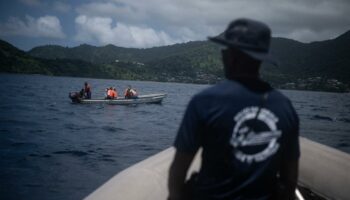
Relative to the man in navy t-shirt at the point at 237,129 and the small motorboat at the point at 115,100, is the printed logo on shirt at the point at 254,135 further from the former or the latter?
the small motorboat at the point at 115,100

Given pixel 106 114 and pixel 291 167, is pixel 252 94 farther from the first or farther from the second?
pixel 106 114

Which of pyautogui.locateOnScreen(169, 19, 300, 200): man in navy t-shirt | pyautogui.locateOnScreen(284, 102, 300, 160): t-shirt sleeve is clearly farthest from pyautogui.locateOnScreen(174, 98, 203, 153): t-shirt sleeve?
pyautogui.locateOnScreen(284, 102, 300, 160): t-shirt sleeve

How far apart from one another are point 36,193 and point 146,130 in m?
13.4

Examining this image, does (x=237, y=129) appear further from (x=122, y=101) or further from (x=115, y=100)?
(x=122, y=101)

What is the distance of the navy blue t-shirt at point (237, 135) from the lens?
2.02 metres

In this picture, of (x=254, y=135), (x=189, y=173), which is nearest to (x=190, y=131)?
(x=254, y=135)

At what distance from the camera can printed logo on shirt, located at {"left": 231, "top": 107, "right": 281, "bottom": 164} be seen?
6.89ft

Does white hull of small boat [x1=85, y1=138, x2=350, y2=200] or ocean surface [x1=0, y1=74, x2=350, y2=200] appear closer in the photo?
white hull of small boat [x1=85, y1=138, x2=350, y2=200]

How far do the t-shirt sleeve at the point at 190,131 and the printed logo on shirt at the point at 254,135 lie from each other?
0.23m

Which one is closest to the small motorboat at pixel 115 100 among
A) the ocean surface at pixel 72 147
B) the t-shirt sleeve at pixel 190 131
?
the ocean surface at pixel 72 147

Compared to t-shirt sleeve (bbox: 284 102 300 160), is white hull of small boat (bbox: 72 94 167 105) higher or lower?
lower

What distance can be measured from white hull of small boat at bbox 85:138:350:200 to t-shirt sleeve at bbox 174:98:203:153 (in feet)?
6.18

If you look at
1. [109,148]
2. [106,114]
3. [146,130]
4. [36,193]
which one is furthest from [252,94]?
[106,114]

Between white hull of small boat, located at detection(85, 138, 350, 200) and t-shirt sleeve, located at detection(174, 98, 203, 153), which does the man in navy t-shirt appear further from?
white hull of small boat, located at detection(85, 138, 350, 200)
